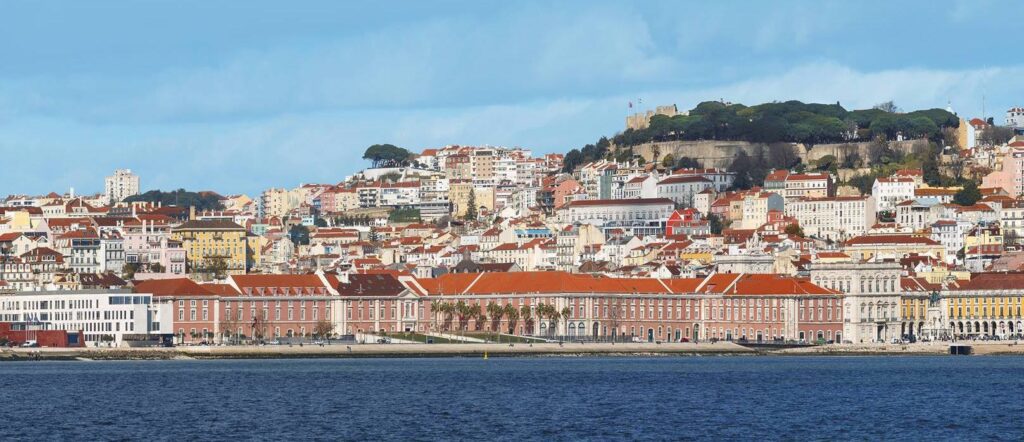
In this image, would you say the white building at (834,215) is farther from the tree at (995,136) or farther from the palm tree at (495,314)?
the palm tree at (495,314)

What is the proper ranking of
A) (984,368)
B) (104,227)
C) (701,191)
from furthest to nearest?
(701,191) → (104,227) → (984,368)

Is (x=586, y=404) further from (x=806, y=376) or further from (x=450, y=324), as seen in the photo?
(x=450, y=324)

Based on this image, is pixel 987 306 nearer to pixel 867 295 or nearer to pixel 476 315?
pixel 867 295

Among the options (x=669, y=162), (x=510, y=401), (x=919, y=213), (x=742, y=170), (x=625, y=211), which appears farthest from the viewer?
(x=669, y=162)

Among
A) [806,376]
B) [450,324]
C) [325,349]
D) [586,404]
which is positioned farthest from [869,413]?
[450,324]

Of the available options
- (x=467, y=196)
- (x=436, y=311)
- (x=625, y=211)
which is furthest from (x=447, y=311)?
(x=467, y=196)

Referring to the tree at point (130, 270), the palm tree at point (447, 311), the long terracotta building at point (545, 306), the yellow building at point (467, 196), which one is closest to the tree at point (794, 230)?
the long terracotta building at point (545, 306)
